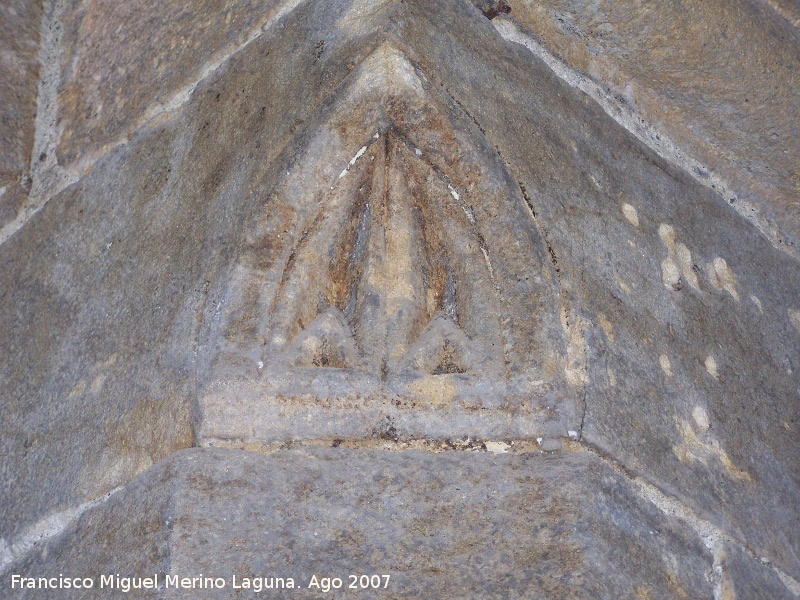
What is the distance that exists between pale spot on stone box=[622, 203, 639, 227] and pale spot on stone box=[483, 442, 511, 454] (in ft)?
1.54

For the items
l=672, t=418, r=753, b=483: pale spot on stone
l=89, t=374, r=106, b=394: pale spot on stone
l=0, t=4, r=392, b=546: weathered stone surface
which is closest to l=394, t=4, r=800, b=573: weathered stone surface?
Answer: l=672, t=418, r=753, b=483: pale spot on stone

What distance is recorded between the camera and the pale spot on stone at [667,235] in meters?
1.59

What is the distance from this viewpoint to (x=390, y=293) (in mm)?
1396

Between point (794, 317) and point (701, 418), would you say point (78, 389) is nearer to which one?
point (701, 418)

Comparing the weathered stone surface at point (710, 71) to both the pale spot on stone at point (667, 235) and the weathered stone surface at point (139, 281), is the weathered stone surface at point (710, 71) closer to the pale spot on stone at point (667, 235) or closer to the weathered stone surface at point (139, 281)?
the pale spot on stone at point (667, 235)

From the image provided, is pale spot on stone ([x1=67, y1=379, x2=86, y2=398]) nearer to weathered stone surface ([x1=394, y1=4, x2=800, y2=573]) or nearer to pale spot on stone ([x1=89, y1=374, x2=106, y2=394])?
pale spot on stone ([x1=89, y1=374, x2=106, y2=394])

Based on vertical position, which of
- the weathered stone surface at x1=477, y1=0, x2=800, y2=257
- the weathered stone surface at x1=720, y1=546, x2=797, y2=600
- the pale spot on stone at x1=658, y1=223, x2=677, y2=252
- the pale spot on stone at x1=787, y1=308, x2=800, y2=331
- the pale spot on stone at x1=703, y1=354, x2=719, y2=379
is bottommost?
the weathered stone surface at x1=720, y1=546, x2=797, y2=600

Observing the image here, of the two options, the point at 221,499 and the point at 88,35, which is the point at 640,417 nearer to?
the point at 221,499

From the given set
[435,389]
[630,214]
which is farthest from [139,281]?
[630,214]

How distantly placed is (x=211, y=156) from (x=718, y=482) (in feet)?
2.96

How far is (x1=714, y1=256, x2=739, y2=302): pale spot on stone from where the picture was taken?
65.1 inches

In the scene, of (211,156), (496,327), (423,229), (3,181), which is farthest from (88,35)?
(496,327)

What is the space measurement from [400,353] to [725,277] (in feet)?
2.12

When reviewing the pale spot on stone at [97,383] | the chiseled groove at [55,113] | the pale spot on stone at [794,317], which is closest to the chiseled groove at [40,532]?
the pale spot on stone at [97,383]
